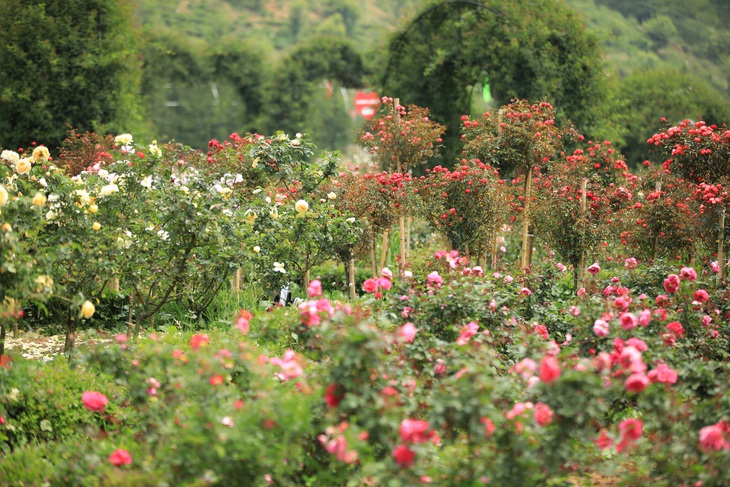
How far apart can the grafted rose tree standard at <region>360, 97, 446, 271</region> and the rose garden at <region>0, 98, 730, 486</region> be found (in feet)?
0.09

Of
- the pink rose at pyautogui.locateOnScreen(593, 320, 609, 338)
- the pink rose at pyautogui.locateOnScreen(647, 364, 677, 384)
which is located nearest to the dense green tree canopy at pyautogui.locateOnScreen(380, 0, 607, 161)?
the pink rose at pyautogui.locateOnScreen(593, 320, 609, 338)

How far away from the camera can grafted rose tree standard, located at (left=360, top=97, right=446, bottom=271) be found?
636 cm

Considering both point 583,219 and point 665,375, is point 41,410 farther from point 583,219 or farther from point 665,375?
point 583,219

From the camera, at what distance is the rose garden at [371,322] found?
226 cm

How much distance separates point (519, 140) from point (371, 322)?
3209 mm

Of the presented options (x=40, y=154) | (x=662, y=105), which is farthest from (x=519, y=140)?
(x=662, y=105)

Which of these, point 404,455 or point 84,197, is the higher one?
point 84,197

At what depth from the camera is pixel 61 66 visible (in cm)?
1059

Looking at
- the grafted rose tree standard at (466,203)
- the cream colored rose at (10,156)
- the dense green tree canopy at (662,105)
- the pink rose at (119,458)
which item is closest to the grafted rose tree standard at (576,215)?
the grafted rose tree standard at (466,203)

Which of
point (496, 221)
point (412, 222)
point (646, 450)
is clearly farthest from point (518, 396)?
point (412, 222)

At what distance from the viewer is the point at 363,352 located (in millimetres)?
2270

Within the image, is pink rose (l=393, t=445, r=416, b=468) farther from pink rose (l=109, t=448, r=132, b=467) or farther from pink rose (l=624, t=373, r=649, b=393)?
pink rose (l=109, t=448, r=132, b=467)

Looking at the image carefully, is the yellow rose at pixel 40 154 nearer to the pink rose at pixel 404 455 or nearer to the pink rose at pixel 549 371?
the pink rose at pixel 404 455

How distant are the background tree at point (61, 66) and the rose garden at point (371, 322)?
12.3ft
